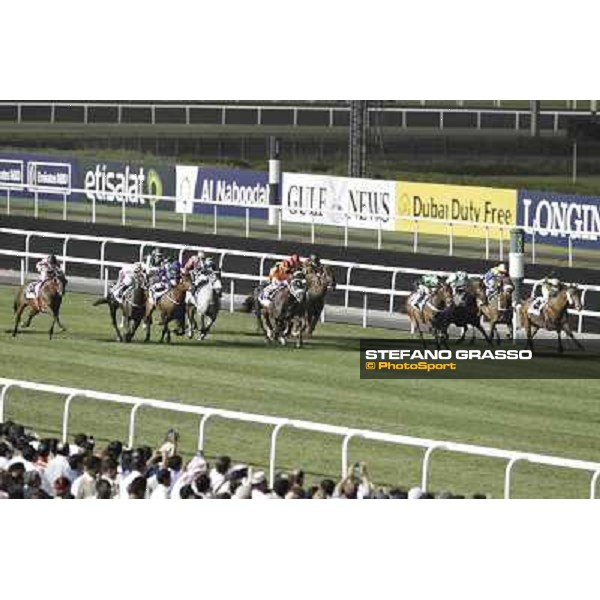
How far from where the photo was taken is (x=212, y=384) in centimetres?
2077

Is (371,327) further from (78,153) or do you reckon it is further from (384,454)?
(384,454)

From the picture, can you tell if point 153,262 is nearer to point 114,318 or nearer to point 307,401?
point 114,318

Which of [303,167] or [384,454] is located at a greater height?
[303,167]

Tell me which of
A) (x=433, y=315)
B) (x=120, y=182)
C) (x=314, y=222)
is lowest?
(x=433, y=315)

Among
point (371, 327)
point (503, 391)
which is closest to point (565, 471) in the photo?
point (503, 391)

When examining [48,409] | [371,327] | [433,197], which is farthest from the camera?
[433,197]

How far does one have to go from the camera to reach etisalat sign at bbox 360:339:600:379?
68.6 feet

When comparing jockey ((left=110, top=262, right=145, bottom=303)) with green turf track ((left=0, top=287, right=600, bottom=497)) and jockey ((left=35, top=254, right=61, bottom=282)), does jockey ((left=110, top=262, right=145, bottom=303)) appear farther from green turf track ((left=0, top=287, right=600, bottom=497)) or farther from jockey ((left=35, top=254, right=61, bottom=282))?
jockey ((left=35, top=254, right=61, bottom=282))

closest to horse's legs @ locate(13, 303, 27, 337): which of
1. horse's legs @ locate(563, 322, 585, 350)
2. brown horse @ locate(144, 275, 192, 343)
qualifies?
brown horse @ locate(144, 275, 192, 343)

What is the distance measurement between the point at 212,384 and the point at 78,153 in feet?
12.6

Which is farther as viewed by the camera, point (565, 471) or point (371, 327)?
point (371, 327)

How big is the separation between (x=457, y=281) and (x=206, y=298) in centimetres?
197

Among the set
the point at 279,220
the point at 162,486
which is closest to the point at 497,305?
the point at 279,220

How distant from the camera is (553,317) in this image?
21984 millimetres
